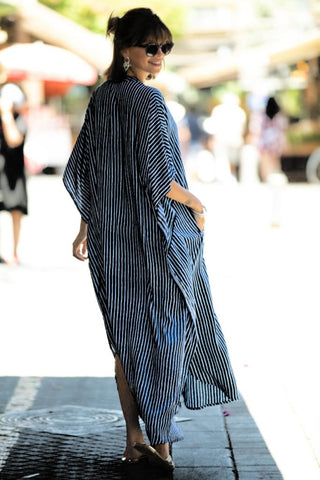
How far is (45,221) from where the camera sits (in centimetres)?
1585

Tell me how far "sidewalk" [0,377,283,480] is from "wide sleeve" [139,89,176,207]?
3.48 ft

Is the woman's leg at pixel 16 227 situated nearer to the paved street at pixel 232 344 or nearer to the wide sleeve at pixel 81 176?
the paved street at pixel 232 344

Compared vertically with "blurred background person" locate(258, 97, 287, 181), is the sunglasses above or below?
above

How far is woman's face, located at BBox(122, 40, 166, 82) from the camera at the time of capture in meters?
4.23

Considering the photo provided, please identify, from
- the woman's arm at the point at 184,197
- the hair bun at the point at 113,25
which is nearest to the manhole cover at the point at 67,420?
the woman's arm at the point at 184,197

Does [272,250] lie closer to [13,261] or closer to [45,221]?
[13,261]

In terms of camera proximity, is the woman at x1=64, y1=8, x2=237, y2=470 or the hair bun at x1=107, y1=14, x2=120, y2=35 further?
the hair bun at x1=107, y1=14, x2=120, y2=35

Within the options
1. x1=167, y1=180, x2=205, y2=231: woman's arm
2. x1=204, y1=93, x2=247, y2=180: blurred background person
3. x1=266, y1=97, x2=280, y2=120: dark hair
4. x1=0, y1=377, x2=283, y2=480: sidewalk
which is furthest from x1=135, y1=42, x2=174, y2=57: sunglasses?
x1=204, y1=93, x2=247, y2=180: blurred background person

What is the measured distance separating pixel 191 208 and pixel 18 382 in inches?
84.2

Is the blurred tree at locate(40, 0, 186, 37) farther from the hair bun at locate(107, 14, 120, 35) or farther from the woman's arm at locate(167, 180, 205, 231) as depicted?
the woman's arm at locate(167, 180, 205, 231)

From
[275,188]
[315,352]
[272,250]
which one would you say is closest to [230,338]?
[315,352]

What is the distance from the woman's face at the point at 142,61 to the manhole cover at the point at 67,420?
1.62 m

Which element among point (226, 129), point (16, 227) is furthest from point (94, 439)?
point (226, 129)

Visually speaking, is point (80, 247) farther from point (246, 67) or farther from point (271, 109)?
point (246, 67)
